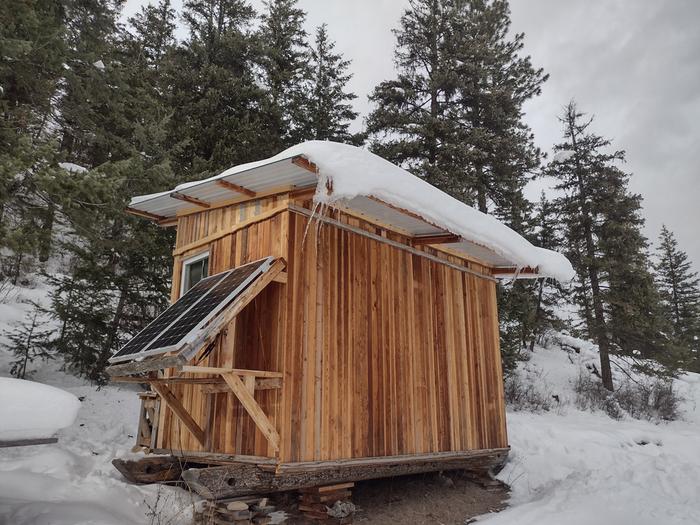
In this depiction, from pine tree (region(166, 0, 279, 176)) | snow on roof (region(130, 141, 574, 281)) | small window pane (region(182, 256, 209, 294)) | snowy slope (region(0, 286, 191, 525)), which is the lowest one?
snowy slope (region(0, 286, 191, 525))

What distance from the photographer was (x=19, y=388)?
3.13 m

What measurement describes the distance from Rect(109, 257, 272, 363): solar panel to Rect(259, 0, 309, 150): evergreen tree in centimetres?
1004

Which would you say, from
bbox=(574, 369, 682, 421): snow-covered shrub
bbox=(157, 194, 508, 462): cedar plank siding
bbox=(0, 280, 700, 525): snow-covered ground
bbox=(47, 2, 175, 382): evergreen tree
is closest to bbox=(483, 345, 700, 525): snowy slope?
bbox=(0, 280, 700, 525): snow-covered ground

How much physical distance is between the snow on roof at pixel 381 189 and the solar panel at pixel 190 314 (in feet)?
3.76

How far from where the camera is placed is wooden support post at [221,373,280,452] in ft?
15.6

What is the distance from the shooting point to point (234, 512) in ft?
16.5

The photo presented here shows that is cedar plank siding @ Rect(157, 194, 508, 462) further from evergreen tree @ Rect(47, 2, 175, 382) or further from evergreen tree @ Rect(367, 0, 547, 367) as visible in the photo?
evergreen tree @ Rect(367, 0, 547, 367)

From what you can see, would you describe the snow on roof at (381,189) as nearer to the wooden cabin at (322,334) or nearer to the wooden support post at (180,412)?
the wooden cabin at (322,334)

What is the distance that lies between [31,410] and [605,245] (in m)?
18.2

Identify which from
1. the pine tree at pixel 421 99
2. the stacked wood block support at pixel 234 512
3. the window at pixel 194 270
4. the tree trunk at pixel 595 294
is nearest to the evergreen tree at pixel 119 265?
the window at pixel 194 270

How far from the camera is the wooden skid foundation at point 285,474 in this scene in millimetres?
4812

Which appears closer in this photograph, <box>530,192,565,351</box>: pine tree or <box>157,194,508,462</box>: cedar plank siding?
<box>157,194,508,462</box>: cedar plank siding

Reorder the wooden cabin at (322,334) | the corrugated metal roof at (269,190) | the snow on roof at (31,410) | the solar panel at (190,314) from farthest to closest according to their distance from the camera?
1. the corrugated metal roof at (269,190)
2. the wooden cabin at (322,334)
3. the solar panel at (190,314)
4. the snow on roof at (31,410)

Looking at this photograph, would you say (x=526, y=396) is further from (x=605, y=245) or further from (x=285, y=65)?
(x=285, y=65)
